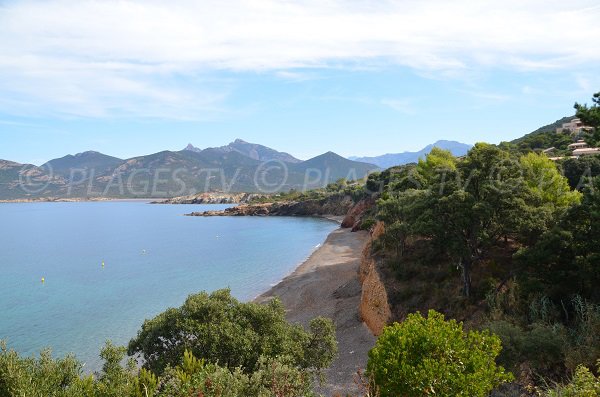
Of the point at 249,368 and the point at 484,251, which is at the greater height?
the point at 484,251

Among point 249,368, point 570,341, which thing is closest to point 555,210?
point 570,341

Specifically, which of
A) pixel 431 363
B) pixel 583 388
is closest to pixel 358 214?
pixel 431 363

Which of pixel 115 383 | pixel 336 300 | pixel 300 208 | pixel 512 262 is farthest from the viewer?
pixel 300 208

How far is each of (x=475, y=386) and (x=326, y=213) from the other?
12509cm

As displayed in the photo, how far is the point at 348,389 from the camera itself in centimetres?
1770

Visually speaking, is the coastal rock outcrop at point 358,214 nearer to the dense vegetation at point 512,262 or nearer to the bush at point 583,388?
the dense vegetation at point 512,262

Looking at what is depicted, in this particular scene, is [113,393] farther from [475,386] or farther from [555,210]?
[555,210]

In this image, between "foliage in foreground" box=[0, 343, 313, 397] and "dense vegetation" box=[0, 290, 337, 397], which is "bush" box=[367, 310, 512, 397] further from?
"dense vegetation" box=[0, 290, 337, 397]

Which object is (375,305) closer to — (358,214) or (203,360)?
(203,360)

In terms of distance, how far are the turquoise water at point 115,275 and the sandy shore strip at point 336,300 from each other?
3455mm

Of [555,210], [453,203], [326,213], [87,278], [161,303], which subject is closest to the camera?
[453,203]

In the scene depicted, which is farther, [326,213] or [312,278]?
[326,213]

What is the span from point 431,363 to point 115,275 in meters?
51.7

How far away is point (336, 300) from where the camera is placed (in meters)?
32.5
